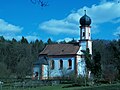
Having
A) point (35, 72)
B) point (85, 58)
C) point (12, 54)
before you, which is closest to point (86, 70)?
point (85, 58)

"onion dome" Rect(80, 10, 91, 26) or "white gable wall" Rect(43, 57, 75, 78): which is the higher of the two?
"onion dome" Rect(80, 10, 91, 26)

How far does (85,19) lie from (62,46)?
915 cm

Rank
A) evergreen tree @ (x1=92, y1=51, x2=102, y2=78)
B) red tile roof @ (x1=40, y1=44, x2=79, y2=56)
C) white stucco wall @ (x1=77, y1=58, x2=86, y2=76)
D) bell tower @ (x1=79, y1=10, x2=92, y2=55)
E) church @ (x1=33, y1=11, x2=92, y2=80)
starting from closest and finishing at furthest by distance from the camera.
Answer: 1. evergreen tree @ (x1=92, y1=51, x2=102, y2=78)
2. white stucco wall @ (x1=77, y1=58, x2=86, y2=76)
3. church @ (x1=33, y1=11, x2=92, y2=80)
4. red tile roof @ (x1=40, y1=44, x2=79, y2=56)
5. bell tower @ (x1=79, y1=10, x2=92, y2=55)

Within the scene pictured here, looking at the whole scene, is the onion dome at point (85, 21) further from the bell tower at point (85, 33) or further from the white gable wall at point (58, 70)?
the white gable wall at point (58, 70)

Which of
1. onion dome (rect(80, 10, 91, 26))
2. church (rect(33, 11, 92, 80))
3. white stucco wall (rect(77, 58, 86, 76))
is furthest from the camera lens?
onion dome (rect(80, 10, 91, 26))

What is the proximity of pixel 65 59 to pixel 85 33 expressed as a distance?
8410mm

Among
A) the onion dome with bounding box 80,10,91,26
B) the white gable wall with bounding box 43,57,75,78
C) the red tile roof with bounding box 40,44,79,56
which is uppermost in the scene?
the onion dome with bounding box 80,10,91,26

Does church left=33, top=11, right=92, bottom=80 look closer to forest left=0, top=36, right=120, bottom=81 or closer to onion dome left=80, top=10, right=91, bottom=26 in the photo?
onion dome left=80, top=10, right=91, bottom=26

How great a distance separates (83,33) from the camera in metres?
78.0

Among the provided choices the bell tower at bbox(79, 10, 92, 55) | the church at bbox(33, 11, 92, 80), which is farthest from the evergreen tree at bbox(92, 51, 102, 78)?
the bell tower at bbox(79, 10, 92, 55)

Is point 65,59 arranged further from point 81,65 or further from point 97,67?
point 97,67

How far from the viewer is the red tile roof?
7653 centimetres

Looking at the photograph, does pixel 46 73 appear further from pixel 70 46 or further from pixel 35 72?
pixel 70 46

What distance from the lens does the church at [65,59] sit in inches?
2980
